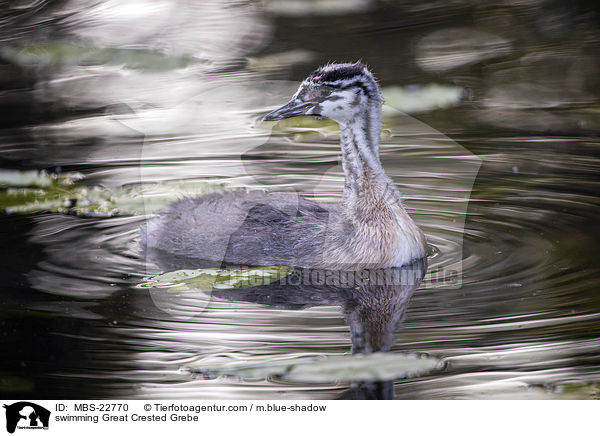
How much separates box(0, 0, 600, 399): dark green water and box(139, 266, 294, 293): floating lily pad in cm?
19

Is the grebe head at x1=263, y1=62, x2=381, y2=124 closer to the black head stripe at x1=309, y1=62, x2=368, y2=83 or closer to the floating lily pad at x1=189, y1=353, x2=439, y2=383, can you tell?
the black head stripe at x1=309, y1=62, x2=368, y2=83

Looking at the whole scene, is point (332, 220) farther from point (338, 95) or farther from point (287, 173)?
point (287, 173)

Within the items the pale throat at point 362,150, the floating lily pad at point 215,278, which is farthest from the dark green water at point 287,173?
the pale throat at point 362,150

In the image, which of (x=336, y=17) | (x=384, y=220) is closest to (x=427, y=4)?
(x=336, y=17)

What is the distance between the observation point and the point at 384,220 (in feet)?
20.7

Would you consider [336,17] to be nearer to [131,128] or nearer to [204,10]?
[204,10]

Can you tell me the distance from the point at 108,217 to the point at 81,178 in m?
1.04

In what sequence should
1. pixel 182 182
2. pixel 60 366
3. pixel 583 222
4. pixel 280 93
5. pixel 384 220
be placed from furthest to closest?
pixel 280 93, pixel 182 182, pixel 583 222, pixel 384 220, pixel 60 366
